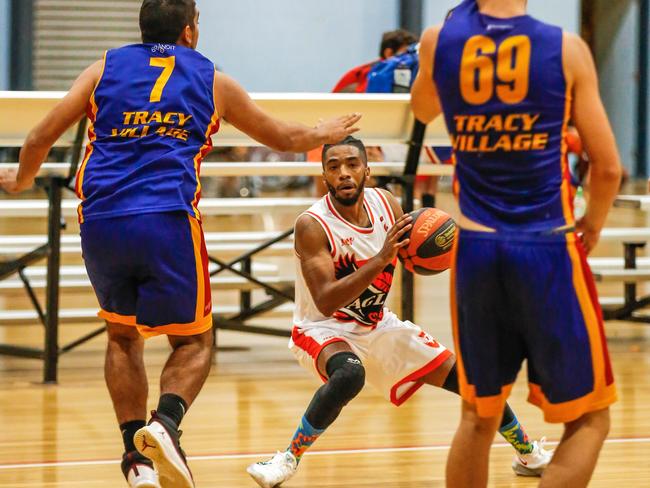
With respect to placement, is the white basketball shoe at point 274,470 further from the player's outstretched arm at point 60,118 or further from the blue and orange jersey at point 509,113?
the blue and orange jersey at point 509,113

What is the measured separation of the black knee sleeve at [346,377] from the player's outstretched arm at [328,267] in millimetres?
222

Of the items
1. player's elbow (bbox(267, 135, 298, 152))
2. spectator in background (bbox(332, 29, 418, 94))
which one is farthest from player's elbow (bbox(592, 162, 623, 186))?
spectator in background (bbox(332, 29, 418, 94))

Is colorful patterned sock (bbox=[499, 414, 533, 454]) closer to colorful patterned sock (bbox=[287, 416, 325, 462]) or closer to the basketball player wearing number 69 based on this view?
colorful patterned sock (bbox=[287, 416, 325, 462])

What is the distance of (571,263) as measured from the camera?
9.68 ft

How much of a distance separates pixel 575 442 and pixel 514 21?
1.14 meters

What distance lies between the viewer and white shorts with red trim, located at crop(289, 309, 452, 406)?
440cm

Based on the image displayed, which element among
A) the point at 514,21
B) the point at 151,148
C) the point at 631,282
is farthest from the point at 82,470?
the point at 631,282

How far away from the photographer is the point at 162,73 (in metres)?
3.80

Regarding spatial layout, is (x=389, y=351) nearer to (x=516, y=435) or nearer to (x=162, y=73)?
(x=516, y=435)

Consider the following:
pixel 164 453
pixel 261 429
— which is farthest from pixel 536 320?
pixel 261 429

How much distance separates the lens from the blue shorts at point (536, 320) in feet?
9.58

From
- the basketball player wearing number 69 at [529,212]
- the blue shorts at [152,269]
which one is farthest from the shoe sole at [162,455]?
the basketball player wearing number 69 at [529,212]

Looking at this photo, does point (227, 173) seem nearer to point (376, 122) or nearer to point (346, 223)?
point (376, 122)

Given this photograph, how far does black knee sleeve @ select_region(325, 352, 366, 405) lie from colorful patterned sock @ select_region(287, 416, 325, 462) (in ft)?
0.62
